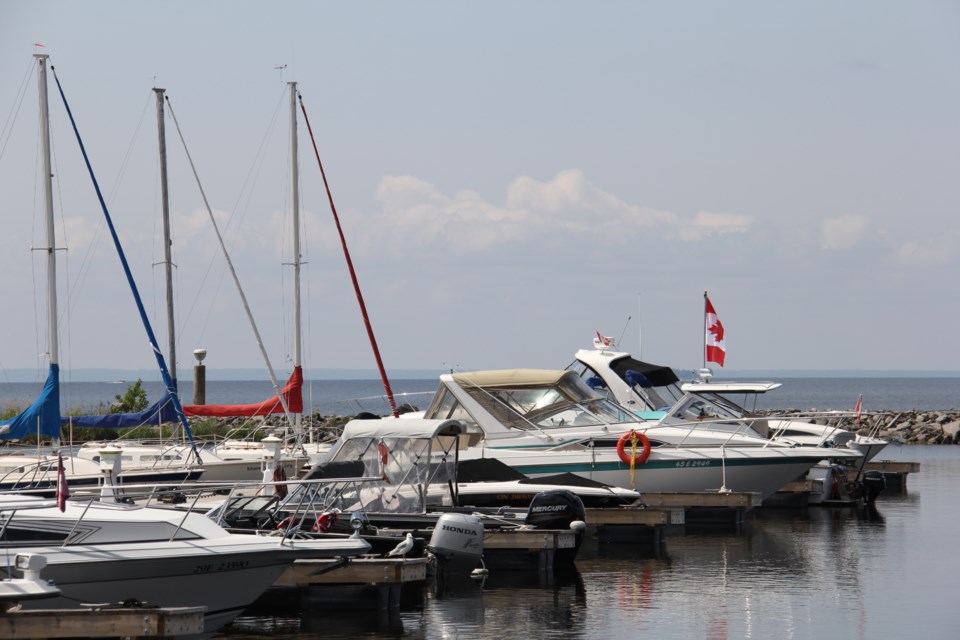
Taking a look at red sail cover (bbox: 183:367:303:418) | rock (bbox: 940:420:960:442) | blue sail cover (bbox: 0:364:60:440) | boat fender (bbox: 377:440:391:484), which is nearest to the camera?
boat fender (bbox: 377:440:391:484)

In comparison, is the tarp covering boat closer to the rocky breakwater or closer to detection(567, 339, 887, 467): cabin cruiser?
detection(567, 339, 887, 467): cabin cruiser

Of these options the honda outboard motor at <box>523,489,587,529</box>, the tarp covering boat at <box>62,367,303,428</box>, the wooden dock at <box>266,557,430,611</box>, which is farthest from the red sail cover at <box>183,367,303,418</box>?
the wooden dock at <box>266,557,430,611</box>

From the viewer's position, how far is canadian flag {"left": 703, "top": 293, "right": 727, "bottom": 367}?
3241 centimetres

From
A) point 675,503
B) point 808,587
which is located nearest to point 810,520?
point 675,503

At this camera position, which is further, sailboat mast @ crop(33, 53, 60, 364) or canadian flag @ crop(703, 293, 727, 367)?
canadian flag @ crop(703, 293, 727, 367)

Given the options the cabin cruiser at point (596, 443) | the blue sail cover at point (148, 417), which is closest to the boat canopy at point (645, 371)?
the cabin cruiser at point (596, 443)

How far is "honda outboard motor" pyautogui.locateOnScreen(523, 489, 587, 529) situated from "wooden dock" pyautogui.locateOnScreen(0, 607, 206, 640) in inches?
305

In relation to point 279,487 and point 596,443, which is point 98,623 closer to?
point 279,487

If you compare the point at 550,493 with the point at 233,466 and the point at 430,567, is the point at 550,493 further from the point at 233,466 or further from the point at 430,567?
the point at 233,466

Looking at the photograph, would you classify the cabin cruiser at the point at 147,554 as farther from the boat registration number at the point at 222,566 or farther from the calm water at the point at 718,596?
the calm water at the point at 718,596

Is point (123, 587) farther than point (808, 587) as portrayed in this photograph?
No

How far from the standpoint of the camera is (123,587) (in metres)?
12.4

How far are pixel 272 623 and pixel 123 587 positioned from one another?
2.43 m

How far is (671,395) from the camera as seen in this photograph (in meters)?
31.4
